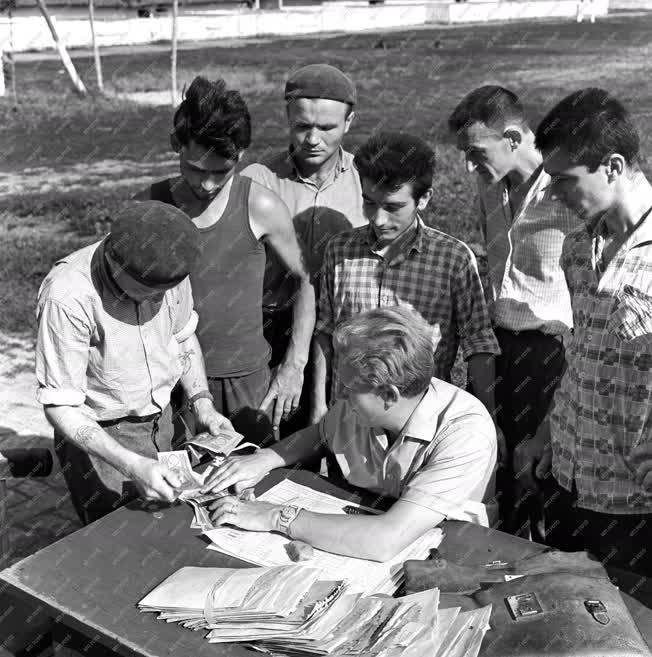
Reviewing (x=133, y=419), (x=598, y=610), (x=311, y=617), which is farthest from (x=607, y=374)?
(x=133, y=419)

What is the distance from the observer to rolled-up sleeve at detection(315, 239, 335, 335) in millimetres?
3629

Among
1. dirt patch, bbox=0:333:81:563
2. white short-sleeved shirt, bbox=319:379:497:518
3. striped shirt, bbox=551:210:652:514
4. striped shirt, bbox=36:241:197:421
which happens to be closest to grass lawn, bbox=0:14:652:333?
dirt patch, bbox=0:333:81:563

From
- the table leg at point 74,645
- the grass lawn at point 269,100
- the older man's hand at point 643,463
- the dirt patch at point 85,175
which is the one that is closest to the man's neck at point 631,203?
the older man's hand at point 643,463

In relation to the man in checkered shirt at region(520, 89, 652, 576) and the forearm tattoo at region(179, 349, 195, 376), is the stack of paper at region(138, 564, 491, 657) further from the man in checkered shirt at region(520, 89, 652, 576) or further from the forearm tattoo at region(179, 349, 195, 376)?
the forearm tattoo at region(179, 349, 195, 376)

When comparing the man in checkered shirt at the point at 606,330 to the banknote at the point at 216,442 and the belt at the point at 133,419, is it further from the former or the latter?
the belt at the point at 133,419

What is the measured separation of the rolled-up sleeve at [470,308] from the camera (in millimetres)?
3414

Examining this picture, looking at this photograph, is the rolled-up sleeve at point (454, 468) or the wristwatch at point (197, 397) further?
the wristwatch at point (197, 397)

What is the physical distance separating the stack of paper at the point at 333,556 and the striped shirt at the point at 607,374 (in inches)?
21.5

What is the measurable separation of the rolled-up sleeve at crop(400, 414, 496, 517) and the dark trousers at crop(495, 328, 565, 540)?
793mm

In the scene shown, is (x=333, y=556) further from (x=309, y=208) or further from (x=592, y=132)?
(x=309, y=208)

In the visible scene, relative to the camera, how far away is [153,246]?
2.66m

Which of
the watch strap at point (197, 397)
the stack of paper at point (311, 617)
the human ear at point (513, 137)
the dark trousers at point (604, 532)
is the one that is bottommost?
the dark trousers at point (604, 532)

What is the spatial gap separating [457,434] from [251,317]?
4.37 feet

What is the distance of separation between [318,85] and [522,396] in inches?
62.1
